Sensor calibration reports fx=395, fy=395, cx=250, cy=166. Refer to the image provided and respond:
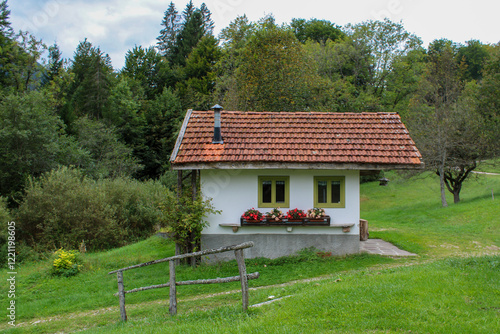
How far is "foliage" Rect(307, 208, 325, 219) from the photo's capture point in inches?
458

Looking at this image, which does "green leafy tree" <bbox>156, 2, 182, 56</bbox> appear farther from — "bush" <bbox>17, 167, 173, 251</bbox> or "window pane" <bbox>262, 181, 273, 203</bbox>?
"window pane" <bbox>262, 181, 273, 203</bbox>

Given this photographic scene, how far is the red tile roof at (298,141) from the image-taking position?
1162cm

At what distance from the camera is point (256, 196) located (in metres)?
12.0

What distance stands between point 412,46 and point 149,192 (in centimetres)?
2988

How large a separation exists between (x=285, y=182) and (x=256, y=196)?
3.28 feet

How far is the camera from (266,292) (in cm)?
813

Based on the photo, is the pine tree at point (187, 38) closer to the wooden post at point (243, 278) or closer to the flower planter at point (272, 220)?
the flower planter at point (272, 220)

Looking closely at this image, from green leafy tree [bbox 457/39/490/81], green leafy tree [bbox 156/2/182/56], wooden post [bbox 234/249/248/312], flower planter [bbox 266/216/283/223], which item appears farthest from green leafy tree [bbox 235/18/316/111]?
green leafy tree [bbox 457/39/490/81]

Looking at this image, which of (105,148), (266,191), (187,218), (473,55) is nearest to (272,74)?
(266,191)

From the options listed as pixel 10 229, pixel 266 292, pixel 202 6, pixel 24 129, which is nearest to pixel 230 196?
pixel 266 292

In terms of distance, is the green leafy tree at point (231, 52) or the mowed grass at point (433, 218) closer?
the mowed grass at point (433, 218)

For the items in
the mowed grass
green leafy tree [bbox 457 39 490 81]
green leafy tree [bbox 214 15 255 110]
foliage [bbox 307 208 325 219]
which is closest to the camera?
foliage [bbox 307 208 325 219]

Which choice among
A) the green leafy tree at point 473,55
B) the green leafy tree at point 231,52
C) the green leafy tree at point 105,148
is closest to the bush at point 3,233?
the green leafy tree at point 105,148

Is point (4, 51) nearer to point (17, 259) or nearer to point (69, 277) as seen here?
point (17, 259)
